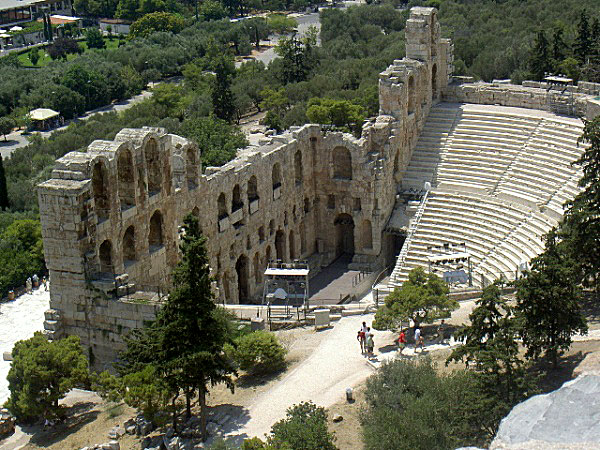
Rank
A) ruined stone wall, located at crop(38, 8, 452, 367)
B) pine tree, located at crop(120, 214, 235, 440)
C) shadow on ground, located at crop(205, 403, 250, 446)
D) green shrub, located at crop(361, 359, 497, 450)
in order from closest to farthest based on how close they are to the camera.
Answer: green shrub, located at crop(361, 359, 497, 450) → pine tree, located at crop(120, 214, 235, 440) → shadow on ground, located at crop(205, 403, 250, 446) → ruined stone wall, located at crop(38, 8, 452, 367)

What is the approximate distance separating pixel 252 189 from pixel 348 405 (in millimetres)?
20910

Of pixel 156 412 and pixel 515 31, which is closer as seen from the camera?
pixel 156 412

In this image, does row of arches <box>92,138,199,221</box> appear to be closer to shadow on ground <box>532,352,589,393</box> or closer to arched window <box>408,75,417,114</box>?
shadow on ground <box>532,352,589,393</box>

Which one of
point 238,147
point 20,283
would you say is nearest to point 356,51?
point 238,147

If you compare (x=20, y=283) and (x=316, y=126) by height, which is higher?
(x=316, y=126)

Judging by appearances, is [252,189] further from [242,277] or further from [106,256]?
[106,256]

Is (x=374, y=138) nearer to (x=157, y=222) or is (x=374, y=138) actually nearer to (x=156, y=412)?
(x=157, y=222)

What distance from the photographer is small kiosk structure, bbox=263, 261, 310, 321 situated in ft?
163

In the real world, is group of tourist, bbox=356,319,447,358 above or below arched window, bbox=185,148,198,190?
below

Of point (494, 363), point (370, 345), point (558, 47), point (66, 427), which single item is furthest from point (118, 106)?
point (494, 363)

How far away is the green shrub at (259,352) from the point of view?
42.9 metres

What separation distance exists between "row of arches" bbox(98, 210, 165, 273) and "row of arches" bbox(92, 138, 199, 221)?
115 cm

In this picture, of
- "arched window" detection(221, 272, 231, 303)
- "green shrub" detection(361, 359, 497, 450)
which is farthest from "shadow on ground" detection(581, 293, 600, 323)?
"arched window" detection(221, 272, 231, 303)

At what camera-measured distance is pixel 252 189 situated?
58531mm
